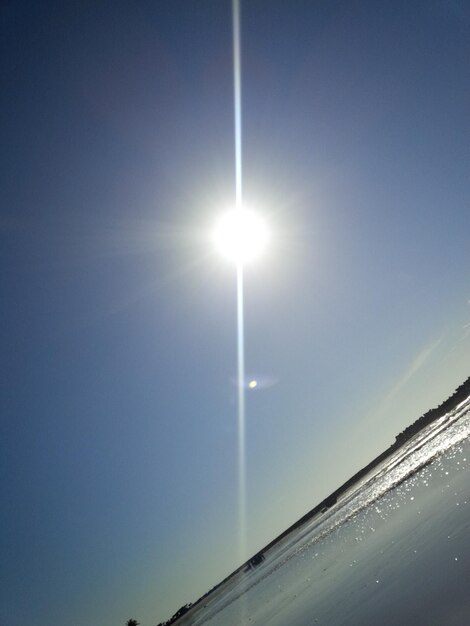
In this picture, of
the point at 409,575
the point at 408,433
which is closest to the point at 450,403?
the point at 408,433

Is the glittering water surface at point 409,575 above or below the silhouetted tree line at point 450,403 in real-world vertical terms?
below

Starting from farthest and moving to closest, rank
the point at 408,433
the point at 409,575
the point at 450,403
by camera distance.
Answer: the point at 408,433 → the point at 450,403 → the point at 409,575

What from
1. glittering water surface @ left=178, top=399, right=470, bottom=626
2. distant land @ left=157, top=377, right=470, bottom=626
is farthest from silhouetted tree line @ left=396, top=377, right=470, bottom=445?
glittering water surface @ left=178, top=399, right=470, bottom=626

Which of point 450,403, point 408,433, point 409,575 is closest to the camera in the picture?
point 409,575

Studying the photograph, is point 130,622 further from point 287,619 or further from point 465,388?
point 287,619

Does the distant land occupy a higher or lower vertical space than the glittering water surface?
higher

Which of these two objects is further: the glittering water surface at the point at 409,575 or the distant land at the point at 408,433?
the distant land at the point at 408,433

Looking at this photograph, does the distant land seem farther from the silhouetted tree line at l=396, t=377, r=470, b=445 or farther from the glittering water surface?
the glittering water surface

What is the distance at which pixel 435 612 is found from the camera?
6.73 metres

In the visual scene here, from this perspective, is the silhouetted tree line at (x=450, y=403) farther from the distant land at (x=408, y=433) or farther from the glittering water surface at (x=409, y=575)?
the glittering water surface at (x=409, y=575)

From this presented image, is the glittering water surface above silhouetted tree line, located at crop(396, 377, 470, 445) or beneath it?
beneath

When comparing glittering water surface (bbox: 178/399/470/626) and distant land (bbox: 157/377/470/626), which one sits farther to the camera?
distant land (bbox: 157/377/470/626)

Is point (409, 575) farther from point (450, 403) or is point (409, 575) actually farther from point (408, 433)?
point (408, 433)

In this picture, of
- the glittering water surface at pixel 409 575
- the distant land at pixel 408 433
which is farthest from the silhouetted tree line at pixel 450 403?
the glittering water surface at pixel 409 575
